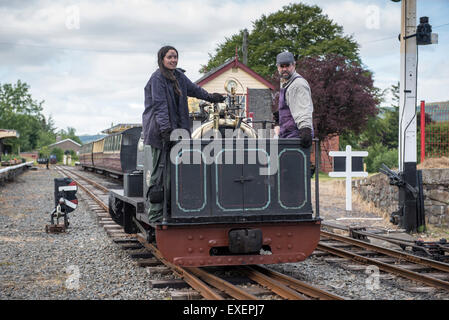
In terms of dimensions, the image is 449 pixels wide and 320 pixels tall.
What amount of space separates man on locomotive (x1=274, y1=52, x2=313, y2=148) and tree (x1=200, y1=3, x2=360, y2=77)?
112 feet

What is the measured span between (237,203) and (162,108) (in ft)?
4.11

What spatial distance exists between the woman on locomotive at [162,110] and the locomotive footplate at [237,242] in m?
0.36

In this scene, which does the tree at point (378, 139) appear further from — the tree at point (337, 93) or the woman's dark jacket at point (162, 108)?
the woman's dark jacket at point (162, 108)

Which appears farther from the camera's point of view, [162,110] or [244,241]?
[162,110]

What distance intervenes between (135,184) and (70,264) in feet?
4.61

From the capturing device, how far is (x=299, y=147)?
5.32m

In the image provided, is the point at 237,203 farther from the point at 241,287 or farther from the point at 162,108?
the point at 162,108

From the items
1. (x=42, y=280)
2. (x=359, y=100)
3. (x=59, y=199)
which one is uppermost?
(x=359, y=100)

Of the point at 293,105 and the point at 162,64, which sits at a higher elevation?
the point at 162,64

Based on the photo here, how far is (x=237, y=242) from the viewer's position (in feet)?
16.8

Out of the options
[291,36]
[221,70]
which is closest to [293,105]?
[221,70]

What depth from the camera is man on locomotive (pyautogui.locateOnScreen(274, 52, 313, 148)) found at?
5.28 metres

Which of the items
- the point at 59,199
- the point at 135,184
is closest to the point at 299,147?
the point at 135,184
